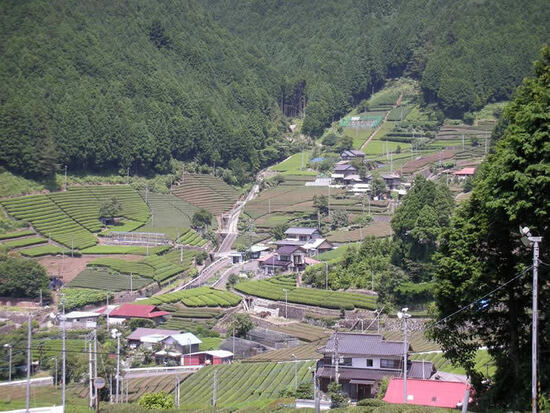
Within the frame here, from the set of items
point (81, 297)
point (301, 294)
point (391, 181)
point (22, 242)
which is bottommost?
point (81, 297)

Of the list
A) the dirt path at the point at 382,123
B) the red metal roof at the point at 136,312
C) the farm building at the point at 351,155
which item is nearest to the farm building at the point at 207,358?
the red metal roof at the point at 136,312

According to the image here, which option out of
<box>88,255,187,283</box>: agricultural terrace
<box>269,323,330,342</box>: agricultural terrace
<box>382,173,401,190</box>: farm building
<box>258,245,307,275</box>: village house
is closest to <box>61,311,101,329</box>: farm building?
<box>88,255,187,283</box>: agricultural terrace

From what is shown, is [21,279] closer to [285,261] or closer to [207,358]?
[207,358]

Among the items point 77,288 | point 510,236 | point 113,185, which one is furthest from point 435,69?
point 510,236

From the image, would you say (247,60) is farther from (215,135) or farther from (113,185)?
(113,185)

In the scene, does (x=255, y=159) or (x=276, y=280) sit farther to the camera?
(x=255, y=159)

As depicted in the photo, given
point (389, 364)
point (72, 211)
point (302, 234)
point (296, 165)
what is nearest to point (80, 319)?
point (72, 211)

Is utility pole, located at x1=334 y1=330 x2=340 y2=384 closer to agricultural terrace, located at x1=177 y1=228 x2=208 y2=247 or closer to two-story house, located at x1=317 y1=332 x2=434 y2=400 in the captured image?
two-story house, located at x1=317 y1=332 x2=434 y2=400
